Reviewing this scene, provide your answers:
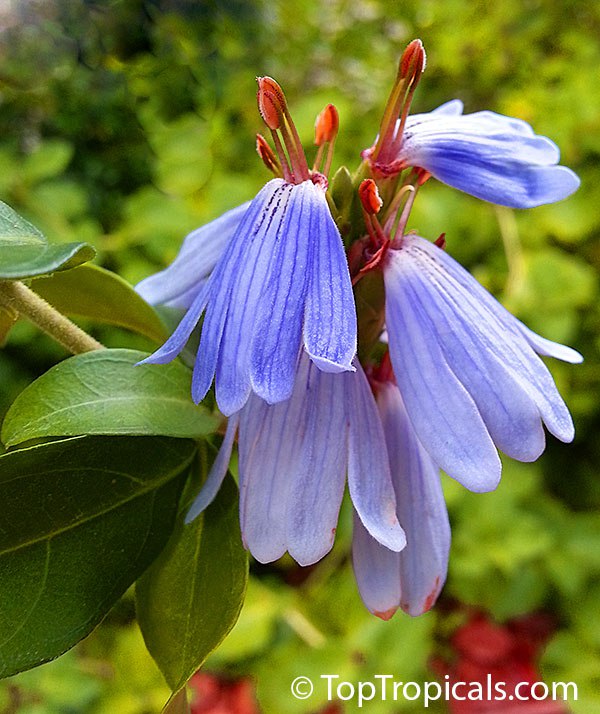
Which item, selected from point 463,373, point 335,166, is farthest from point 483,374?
point 335,166

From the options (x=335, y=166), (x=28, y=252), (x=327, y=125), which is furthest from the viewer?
(x=335, y=166)

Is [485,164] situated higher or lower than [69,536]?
higher

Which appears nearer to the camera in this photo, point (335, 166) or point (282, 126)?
point (282, 126)

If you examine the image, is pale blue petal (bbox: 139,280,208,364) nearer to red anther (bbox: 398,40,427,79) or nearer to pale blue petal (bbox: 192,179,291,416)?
pale blue petal (bbox: 192,179,291,416)

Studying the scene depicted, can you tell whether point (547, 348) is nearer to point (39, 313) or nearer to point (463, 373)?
point (463, 373)

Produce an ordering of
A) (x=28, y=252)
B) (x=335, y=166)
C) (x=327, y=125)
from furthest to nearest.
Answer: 1. (x=335, y=166)
2. (x=327, y=125)
3. (x=28, y=252)

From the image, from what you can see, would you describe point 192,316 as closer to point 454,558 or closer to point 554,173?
point 554,173

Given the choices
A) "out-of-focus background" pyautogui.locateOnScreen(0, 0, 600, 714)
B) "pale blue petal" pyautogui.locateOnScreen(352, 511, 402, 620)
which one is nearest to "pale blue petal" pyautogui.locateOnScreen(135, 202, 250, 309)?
"pale blue petal" pyautogui.locateOnScreen(352, 511, 402, 620)
